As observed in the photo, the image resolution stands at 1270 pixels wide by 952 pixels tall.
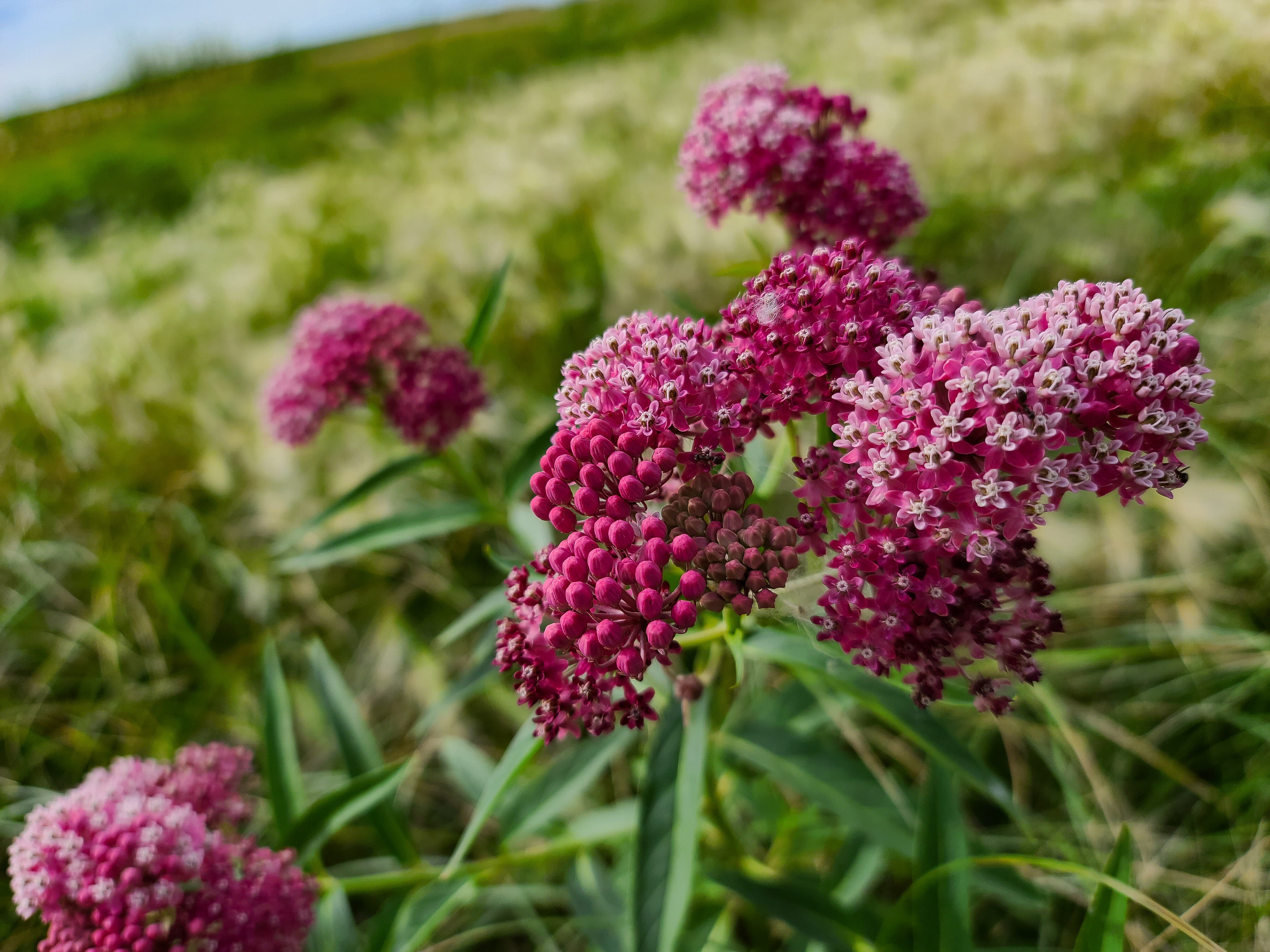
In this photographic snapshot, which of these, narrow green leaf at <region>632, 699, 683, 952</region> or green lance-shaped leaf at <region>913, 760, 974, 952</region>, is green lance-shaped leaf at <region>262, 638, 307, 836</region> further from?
green lance-shaped leaf at <region>913, 760, 974, 952</region>

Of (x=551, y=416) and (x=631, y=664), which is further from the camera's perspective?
(x=551, y=416)

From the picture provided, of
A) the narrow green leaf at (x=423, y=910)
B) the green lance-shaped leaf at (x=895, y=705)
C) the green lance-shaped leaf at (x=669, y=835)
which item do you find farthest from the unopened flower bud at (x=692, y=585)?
the narrow green leaf at (x=423, y=910)

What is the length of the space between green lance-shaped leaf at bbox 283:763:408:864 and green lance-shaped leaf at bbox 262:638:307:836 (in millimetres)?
149

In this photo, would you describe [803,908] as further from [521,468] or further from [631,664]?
[521,468]

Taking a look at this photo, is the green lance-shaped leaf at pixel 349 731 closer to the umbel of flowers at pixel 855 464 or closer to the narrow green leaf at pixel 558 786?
the narrow green leaf at pixel 558 786

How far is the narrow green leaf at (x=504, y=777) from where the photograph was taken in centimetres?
127

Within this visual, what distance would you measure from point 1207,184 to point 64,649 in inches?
223

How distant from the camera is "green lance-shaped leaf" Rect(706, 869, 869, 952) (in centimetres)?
169

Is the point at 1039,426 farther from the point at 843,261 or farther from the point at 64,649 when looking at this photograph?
the point at 64,649

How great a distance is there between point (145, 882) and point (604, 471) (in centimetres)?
109

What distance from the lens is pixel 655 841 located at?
1.39 meters

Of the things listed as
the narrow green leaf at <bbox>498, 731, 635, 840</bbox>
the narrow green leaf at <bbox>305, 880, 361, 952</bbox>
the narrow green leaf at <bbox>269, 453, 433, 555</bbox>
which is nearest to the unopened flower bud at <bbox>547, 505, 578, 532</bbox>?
the narrow green leaf at <bbox>498, 731, 635, 840</bbox>

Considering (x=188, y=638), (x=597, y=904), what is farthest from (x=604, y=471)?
(x=188, y=638)

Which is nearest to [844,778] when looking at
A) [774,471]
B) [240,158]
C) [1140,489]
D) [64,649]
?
[774,471]
